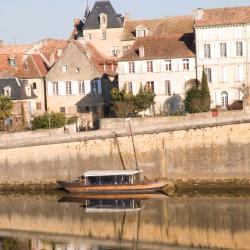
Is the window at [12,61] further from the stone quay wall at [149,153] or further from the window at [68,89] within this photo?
the stone quay wall at [149,153]

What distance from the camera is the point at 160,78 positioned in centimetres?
5938

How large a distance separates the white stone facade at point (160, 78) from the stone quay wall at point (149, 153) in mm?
9375

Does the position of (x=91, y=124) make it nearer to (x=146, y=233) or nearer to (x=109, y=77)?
(x=109, y=77)

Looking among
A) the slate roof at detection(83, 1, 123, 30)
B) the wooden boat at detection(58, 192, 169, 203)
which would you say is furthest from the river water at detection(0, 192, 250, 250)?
the slate roof at detection(83, 1, 123, 30)

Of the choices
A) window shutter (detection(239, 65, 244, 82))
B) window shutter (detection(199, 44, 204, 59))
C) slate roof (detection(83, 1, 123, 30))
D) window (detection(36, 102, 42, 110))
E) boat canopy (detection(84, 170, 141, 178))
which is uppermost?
slate roof (detection(83, 1, 123, 30))

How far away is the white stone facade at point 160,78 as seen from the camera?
58906mm

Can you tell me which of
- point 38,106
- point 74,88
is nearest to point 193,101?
point 74,88

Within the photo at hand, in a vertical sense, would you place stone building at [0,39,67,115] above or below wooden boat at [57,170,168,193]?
above

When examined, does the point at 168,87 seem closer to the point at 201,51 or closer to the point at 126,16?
the point at 201,51

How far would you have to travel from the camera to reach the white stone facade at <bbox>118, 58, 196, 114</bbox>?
5891cm

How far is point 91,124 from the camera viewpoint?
2322 inches

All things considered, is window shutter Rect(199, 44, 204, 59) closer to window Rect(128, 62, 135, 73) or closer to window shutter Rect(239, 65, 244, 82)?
window shutter Rect(239, 65, 244, 82)

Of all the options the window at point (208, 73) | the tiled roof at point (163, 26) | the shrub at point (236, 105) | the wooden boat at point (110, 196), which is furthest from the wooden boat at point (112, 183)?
the tiled roof at point (163, 26)

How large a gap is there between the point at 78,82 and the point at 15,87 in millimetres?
4325
